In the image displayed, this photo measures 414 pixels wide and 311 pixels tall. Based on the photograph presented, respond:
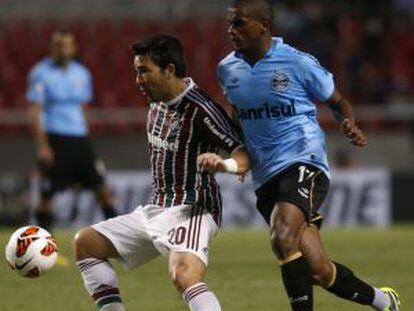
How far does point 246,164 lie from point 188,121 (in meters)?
0.39

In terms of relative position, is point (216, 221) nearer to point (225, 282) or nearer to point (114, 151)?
point (225, 282)

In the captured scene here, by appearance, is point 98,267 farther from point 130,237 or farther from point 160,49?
point 160,49

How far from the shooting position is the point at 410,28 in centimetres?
2123

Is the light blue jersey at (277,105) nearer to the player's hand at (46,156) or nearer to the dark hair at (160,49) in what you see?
the dark hair at (160,49)

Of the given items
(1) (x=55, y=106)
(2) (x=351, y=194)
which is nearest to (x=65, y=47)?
(1) (x=55, y=106)

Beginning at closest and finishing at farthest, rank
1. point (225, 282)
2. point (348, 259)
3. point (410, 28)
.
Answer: point (225, 282) → point (348, 259) → point (410, 28)

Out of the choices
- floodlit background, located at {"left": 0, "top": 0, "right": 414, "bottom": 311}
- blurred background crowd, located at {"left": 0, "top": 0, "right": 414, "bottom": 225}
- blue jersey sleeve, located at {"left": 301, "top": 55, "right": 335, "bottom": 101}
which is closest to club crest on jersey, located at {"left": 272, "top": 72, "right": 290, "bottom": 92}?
blue jersey sleeve, located at {"left": 301, "top": 55, "right": 335, "bottom": 101}

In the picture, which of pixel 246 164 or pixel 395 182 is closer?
pixel 246 164

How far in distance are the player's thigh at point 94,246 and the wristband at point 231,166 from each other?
33.1 inches

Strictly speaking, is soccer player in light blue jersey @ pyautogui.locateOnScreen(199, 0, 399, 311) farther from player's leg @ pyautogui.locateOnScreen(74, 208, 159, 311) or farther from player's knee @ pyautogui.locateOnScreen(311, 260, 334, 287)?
player's leg @ pyautogui.locateOnScreen(74, 208, 159, 311)

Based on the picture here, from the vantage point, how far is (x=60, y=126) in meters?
13.2

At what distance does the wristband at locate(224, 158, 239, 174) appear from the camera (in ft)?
20.2

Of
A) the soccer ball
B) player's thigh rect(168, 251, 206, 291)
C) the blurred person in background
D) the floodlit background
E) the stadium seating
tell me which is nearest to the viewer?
player's thigh rect(168, 251, 206, 291)

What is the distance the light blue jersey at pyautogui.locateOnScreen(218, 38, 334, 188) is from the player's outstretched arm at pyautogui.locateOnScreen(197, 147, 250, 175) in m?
0.47
